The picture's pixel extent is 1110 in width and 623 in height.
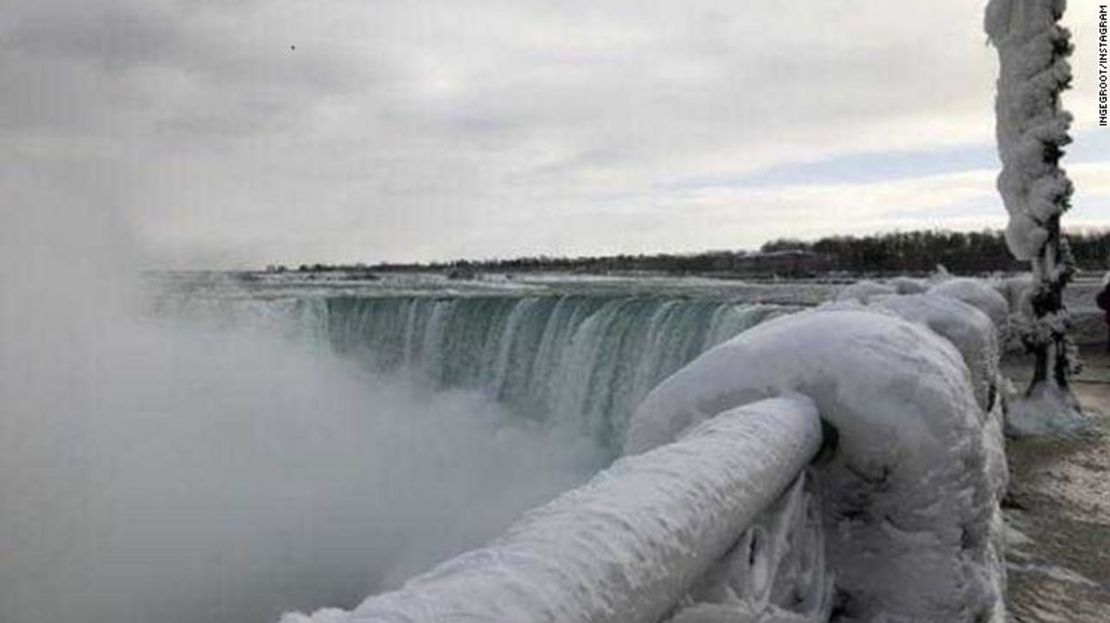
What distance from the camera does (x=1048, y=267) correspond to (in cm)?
1176

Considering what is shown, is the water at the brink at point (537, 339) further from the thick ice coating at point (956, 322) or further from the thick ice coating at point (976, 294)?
the thick ice coating at point (956, 322)

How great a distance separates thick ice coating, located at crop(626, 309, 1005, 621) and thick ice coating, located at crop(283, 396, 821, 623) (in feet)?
1.66

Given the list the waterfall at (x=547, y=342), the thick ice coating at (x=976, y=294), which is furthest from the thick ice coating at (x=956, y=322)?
the waterfall at (x=547, y=342)

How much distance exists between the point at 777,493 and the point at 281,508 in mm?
19480

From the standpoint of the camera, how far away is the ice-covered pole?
37.9 feet

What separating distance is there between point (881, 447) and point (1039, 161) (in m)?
11.3

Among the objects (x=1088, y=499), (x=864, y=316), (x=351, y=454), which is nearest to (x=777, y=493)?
(x=864, y=316)

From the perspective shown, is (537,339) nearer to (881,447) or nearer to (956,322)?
(956,322)

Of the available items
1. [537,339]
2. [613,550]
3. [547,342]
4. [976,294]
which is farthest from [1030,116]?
[613,550]

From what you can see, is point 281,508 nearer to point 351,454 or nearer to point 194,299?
point 351,454

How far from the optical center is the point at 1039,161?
38.3 ft

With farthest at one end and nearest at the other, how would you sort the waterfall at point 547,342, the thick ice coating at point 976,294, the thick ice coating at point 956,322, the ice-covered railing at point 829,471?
1. the waterfall at point 547,342
2. the thick ice coating at point 976,294
3. the thick ice coating at point 956,322
4. the ice-covered railing at point 829,471

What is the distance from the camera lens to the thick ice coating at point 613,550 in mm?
831

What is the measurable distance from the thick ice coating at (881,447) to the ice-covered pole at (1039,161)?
416 inches
